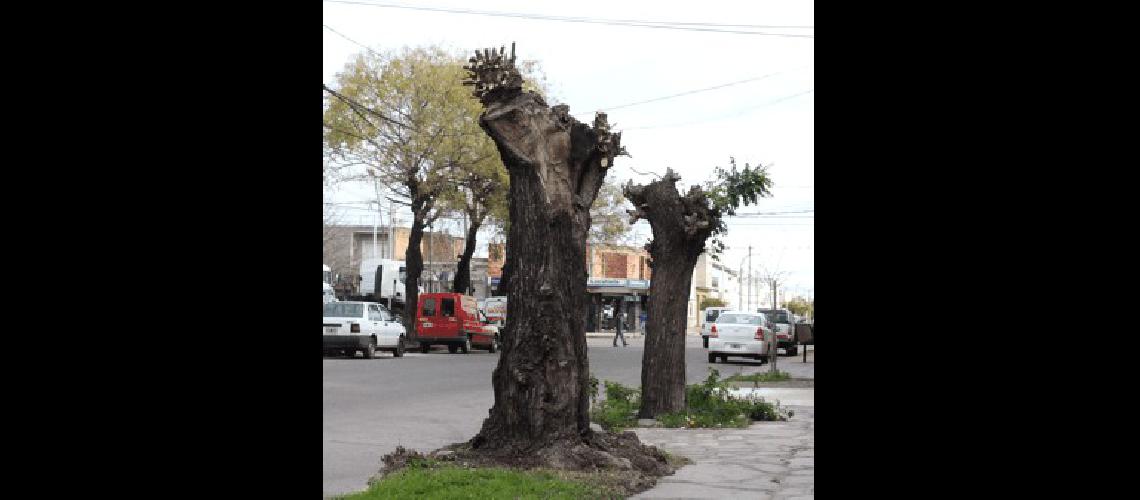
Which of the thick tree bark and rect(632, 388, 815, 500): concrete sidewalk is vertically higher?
the thick tree bark

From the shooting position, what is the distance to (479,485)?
757cm

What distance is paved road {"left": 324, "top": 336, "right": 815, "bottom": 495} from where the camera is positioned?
10.6m

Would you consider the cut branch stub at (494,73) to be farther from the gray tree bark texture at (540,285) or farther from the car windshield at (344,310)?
the car windshield at (344,310)

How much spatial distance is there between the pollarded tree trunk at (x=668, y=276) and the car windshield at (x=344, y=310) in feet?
55.0

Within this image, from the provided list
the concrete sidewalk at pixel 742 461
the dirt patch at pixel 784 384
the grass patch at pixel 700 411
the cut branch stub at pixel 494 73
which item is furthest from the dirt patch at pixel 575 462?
the dirt patch at pixel 784 384

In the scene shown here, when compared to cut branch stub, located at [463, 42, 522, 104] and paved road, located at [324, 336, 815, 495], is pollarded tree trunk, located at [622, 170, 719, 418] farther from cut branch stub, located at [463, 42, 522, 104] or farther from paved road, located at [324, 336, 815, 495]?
cut branch stub, located at [463, 42, 522, 104]

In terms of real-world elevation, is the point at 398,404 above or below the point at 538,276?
below

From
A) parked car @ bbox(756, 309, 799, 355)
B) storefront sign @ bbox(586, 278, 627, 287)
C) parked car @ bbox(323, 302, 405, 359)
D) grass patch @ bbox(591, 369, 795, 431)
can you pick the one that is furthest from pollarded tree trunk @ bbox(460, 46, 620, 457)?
storefront sign @ bbox(586, 278, 627, 287)

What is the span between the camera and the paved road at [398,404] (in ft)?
34.8

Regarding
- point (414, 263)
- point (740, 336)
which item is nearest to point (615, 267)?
point (414, 263)

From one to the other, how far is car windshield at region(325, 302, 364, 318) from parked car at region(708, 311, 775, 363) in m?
9.65

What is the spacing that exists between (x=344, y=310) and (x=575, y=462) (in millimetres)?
21824

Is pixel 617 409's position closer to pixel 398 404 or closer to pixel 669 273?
pixel 669 273
